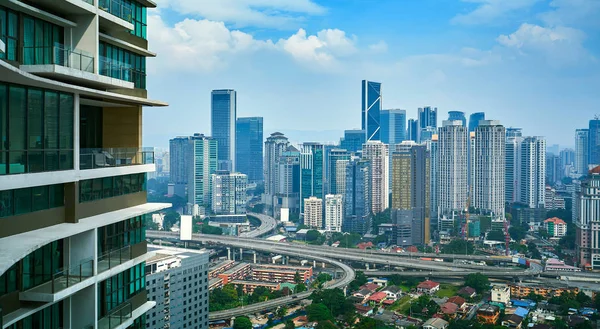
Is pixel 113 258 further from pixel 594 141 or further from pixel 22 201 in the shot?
pixel 594 141

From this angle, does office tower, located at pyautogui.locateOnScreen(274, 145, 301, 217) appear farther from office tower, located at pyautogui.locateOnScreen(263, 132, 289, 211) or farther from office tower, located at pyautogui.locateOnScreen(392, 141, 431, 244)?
office tower, located at pyautogui.locateOnScreen(392, 141, 431, 244)

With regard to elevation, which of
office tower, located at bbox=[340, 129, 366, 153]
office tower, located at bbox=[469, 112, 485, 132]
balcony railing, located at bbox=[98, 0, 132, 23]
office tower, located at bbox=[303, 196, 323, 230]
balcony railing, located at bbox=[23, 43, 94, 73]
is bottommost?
office tower, located at bbox=[303, 196, 323, 230]

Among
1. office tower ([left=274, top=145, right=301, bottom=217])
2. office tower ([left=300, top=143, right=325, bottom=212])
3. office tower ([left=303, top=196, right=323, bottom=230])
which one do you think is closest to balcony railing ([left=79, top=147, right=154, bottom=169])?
office tower ([left=303, top=196, right=323, bottom=230])

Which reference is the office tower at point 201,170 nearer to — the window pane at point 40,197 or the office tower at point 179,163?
the office tower at point 179,163

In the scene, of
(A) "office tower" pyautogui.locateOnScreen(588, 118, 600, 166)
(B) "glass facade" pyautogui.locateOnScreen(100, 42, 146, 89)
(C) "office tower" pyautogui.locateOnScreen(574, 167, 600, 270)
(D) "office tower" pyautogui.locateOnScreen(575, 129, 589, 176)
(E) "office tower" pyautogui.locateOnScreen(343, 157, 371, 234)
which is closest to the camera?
(B) "glass facade" pyautogui.locateOnScreen(100, 42, 146, 89)

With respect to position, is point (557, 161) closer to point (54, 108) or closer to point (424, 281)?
point (424, 281)

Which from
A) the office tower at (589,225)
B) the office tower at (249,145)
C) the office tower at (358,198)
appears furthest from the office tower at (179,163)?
the office tower at (589,225)

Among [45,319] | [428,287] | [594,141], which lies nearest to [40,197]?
[45,319]
